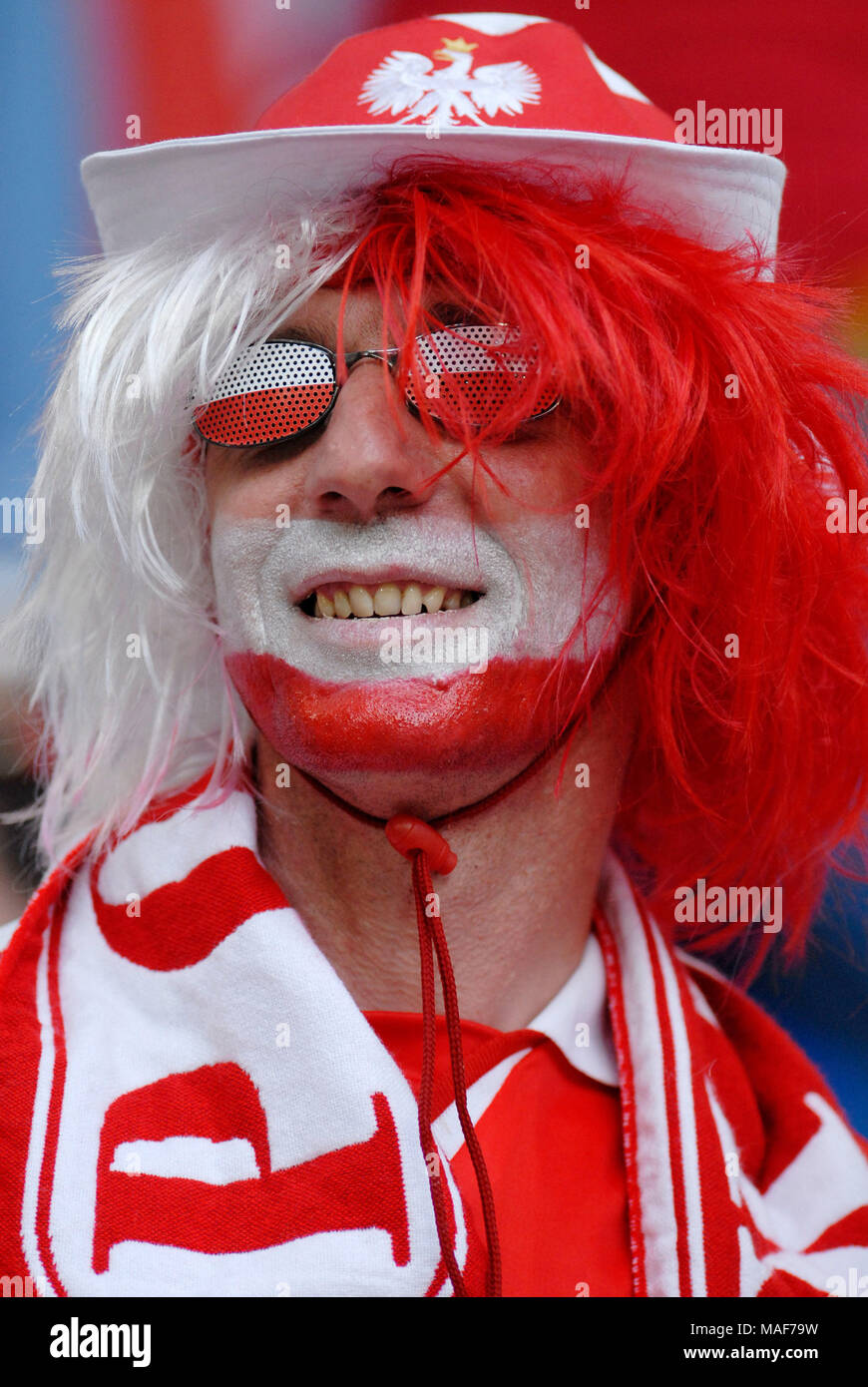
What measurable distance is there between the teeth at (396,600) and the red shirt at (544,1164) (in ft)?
1.36

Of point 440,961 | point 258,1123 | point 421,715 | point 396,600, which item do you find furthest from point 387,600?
point 258,1123

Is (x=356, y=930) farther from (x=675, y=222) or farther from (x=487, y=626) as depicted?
(x=675, y=222)

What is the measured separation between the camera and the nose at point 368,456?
1086 mm

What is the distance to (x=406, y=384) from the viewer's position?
1.10 meters

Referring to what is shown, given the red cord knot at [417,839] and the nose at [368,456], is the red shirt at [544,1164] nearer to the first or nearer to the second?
the red cord knot at [417,839]

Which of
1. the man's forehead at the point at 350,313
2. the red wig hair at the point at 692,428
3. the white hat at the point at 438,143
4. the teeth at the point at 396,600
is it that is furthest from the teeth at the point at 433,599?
the white hat at the point at 438,143

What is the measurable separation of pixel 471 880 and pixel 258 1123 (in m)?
0.30

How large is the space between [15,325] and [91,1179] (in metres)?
1.13

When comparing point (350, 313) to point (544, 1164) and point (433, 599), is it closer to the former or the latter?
point (433, 599)

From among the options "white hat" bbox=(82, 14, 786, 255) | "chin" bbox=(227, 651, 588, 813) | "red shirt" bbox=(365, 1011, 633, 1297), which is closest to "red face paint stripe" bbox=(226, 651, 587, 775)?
"chin" bbox=(227, 651, 588, 813)

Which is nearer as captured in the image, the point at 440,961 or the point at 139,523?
the point at 440,961

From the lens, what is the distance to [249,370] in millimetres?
1164

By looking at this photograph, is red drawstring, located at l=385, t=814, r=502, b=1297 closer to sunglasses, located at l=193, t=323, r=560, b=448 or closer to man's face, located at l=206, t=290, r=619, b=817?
man's face, located at l=206, t=290, r=619, b=817
